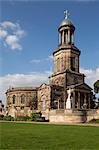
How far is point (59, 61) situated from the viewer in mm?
80062

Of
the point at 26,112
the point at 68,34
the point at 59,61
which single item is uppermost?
the point at 68,34

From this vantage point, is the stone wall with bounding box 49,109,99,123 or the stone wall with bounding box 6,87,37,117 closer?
the stone wall with bounding box 49,109,99,123

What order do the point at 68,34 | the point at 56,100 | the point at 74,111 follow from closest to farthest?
the point at 74,111
the point at 56,100
the point at 68,34

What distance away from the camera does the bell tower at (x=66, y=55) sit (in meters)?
77.4

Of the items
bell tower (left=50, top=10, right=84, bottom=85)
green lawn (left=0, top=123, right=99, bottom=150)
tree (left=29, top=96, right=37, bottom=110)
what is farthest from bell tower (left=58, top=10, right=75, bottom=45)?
green lawn (left=0, top=123, right=99, bottom=150)

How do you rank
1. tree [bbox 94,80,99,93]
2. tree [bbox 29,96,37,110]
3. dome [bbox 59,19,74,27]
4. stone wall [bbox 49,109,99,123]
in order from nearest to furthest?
stone wall [bbox 49,109,99,123] → tree [bbox 94,80,99,93] → tree [bbox 29,96,37,110] → dome [bbox 59,19,74,27]

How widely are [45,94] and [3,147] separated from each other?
207 ft

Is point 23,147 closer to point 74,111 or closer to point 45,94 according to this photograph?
point 74,111

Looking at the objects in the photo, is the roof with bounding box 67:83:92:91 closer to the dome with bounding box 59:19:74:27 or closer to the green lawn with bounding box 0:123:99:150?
the dome with bounding box 59:19:74:27

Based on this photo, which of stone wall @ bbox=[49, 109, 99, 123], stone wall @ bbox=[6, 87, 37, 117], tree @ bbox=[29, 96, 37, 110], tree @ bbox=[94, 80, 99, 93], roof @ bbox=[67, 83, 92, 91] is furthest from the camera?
stone wall @ bbox=[6, 87, 37, 117]

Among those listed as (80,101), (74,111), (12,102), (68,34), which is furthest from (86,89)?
(74,111)

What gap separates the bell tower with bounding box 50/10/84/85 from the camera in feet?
254

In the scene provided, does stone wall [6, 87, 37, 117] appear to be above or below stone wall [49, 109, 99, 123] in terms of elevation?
above

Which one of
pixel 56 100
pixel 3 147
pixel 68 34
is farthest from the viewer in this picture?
pixel 68 34
